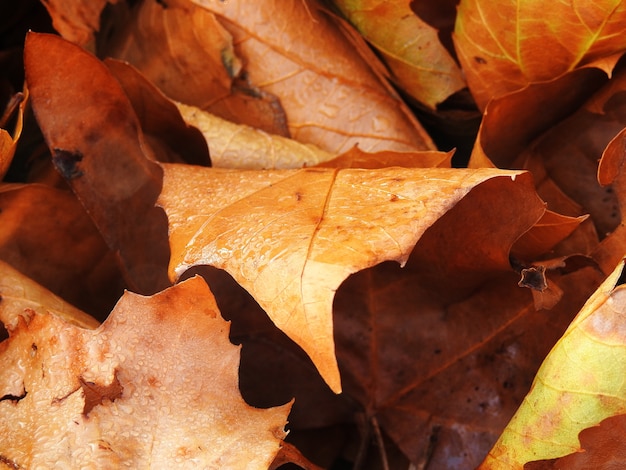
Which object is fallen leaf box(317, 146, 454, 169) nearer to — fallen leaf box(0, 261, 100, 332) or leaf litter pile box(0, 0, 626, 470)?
leaf litter pile box(0, 0, 626, 470)

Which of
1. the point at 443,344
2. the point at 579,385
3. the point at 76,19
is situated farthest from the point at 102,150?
the point at 579,385

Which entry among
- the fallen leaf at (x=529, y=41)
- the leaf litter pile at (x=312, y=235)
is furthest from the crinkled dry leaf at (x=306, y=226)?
the fallen leaf at (x=529, y=41)

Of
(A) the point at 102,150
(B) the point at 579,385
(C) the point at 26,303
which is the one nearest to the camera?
(B) the point at 579,385

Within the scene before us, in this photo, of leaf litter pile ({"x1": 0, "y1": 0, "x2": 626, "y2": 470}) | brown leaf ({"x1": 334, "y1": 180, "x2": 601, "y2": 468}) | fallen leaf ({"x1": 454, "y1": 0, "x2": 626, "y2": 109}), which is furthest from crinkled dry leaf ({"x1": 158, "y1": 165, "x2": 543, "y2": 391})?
fallen leaf ({"x1": 454, "y1": 0, "x2": 626, "y2": 109})

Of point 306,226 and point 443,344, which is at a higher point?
point 306,226

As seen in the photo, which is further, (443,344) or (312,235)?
(443,344)

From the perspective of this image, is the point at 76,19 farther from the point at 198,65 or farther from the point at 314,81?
the point at 314,81

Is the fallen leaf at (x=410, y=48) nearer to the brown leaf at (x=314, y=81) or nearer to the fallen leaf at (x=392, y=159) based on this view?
the brown leaf at (x=314, y=81)

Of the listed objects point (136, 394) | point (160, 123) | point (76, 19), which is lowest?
point (136, 394)
